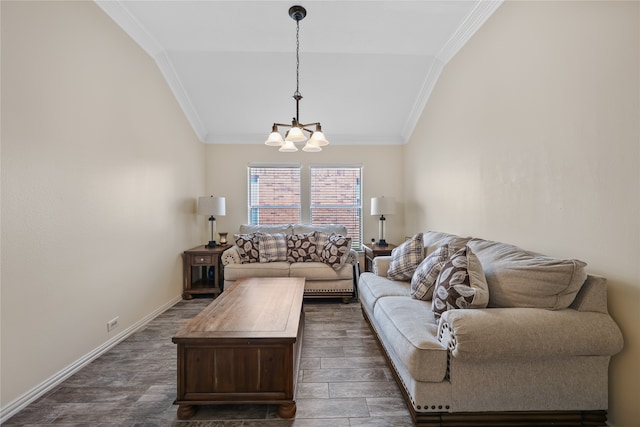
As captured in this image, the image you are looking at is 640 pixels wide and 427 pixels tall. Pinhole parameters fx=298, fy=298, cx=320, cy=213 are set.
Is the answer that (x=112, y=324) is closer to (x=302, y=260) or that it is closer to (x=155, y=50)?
(x=302, y=260)

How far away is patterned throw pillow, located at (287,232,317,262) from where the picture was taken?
4.18 metres

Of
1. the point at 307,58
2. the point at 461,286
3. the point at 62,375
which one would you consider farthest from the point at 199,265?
the point at 461,286

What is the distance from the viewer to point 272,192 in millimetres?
5121

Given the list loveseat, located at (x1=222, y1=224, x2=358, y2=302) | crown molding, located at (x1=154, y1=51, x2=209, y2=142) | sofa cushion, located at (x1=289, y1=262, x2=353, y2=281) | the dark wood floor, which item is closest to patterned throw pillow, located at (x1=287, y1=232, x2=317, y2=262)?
loveseat, located at (x1=222, y1=224, x2=358, y2=302)

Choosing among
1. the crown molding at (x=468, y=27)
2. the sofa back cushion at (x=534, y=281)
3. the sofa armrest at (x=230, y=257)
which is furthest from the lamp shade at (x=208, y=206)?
the sofa back cushion at (x=534, y=281)

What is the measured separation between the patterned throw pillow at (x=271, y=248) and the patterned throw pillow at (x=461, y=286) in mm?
2533

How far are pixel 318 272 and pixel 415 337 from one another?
91.9 inches

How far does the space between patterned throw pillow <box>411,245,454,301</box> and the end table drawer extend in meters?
2.88

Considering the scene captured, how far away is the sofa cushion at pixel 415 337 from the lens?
1579 mm

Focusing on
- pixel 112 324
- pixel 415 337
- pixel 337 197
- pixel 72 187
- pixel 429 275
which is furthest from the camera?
pixel 337 197

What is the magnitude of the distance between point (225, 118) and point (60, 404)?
150 inches

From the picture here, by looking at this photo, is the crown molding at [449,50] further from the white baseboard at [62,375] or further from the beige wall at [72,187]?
the white baseboard at [62,375]

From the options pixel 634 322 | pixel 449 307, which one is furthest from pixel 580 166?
pixel 449 307

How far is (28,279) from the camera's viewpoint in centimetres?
192
